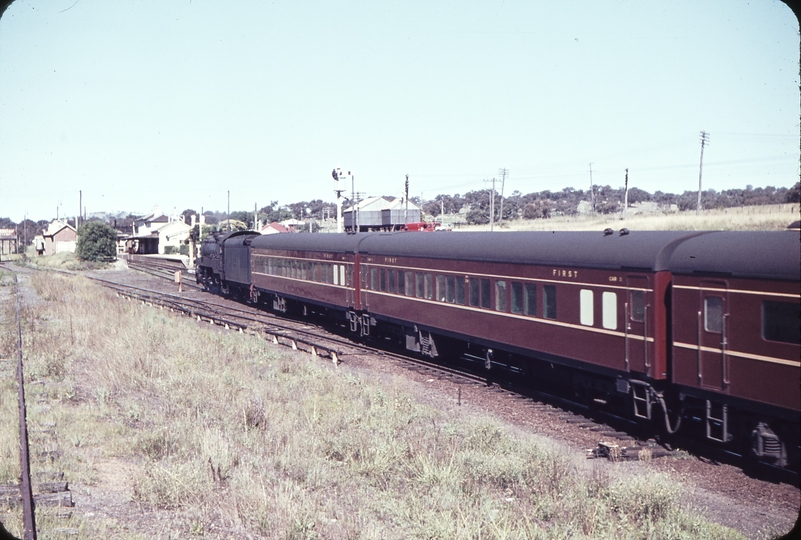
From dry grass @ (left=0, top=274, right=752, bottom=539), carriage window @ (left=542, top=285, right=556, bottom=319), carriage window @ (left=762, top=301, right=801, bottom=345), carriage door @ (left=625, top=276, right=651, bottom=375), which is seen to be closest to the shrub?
dry grass @ (left=0, top=274, right=752, bottom=539)

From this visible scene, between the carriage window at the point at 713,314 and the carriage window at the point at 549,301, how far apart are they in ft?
12.3

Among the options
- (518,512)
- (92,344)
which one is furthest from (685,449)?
(92,344)

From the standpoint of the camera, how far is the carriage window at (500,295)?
15.8m

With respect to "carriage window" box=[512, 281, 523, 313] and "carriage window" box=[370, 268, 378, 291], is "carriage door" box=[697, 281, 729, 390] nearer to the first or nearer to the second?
"carriage window" box=[512, 281, 523, 313]

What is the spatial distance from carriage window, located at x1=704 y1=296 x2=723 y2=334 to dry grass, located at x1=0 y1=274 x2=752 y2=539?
2.64 meters

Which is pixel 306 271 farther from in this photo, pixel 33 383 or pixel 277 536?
pixel 277 536

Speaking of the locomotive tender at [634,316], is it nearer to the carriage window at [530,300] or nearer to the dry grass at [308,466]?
the carriage window at [530,300]

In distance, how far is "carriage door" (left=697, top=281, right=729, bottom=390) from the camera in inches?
407

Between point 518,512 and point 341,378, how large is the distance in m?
8.71

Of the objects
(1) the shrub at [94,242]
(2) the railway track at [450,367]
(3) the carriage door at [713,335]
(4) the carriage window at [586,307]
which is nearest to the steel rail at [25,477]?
(2) the railway track at [450,367]

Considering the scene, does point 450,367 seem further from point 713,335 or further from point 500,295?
point 713,335

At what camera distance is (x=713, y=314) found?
10578 mm

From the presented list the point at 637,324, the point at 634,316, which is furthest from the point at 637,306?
the point at 637,324

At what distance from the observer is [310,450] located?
10.7 meters
